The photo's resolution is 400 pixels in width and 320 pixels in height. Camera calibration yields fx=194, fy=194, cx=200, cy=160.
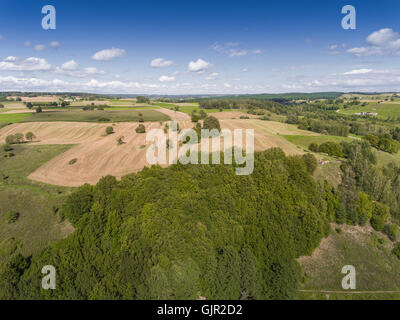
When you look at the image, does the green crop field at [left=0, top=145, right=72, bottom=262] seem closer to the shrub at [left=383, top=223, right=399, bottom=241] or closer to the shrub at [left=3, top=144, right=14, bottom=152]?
the shrub at [left=3, top=144, right=14, bottom=152]

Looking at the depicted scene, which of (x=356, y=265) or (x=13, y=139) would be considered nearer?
(x=356, y=265)

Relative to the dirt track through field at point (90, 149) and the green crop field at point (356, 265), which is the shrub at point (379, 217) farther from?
the dirt track through field at point (90, 149)

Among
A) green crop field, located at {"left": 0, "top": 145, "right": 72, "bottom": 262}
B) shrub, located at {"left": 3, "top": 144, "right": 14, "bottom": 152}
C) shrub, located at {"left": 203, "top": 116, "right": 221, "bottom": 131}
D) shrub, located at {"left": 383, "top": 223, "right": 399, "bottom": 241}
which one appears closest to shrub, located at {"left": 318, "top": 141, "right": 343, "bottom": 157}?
shrub, located at {"left": 383, "top": 223, "right": 399, "bottom": 241}

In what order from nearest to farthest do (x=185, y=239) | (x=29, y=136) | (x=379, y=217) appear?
(x=185, y=239) < (x=379, y=217) < (x=29, y=136)

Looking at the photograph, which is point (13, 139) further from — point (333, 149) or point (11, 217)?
point (333, 149)

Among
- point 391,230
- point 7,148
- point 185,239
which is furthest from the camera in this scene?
point 7,148

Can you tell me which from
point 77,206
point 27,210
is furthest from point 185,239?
point 27,210

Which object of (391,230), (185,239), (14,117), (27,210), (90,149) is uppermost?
(14,117)
